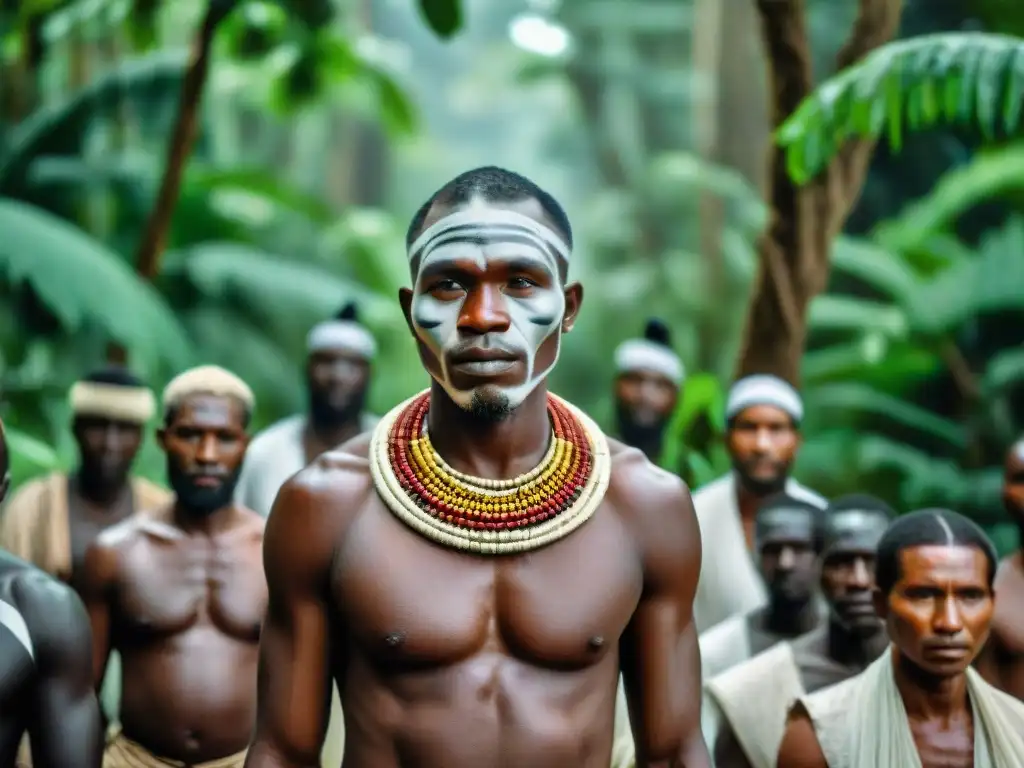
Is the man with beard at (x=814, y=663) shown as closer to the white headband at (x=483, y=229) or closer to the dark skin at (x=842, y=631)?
the dark skin at (x=842, y=631)

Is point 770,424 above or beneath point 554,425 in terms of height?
beneath

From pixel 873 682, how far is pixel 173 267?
8.47m

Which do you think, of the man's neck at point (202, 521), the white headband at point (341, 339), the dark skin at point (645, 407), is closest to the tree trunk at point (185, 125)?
the white headband at point (341, 339)

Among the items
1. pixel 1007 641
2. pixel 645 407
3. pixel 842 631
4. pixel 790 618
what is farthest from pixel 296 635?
pixel 645 407

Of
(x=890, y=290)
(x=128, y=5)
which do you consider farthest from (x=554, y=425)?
(x=890, y=290)

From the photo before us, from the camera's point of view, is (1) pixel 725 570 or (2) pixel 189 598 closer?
(2) pixel 189 598

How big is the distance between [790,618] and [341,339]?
2.73 meters

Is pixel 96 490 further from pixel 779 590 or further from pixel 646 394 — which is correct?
pixel 779 590

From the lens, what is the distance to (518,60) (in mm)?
26453

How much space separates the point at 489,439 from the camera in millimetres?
3594

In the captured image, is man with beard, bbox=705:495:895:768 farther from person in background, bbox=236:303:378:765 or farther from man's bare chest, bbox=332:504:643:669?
person in background, bbox=236:303:378:765

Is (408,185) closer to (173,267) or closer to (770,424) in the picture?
(173,267)

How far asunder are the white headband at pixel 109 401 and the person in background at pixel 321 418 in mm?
637

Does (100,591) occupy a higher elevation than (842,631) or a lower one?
higher
